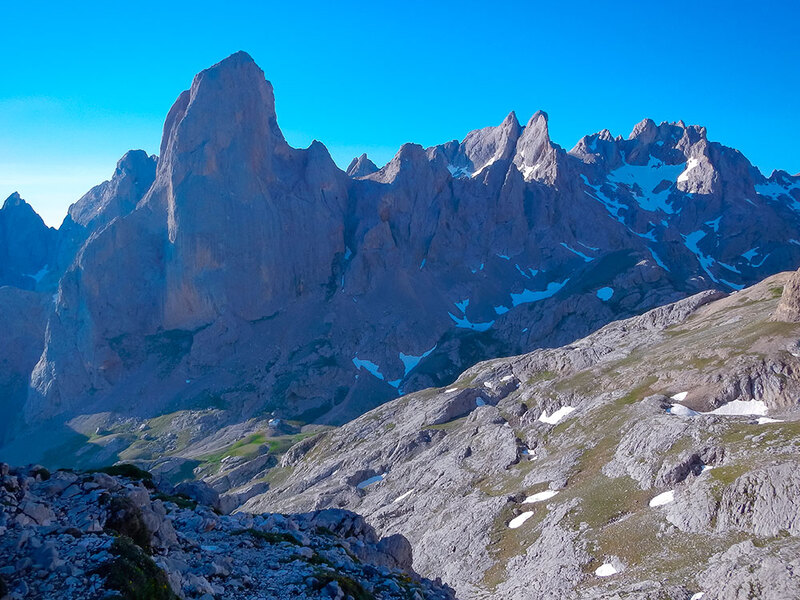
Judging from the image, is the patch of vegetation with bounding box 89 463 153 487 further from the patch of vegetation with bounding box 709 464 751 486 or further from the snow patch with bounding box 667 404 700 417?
the snow patch with bounding box 667 404 700 417

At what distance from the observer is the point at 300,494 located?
108m

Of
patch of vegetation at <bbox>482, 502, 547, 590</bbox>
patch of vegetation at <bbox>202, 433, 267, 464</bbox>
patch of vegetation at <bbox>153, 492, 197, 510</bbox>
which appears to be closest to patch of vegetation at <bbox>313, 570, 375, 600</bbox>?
patch of vegetation at <bbox>153, 492, 197, 510</bbox>

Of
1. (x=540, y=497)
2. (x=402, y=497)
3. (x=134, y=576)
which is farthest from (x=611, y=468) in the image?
(x=134, y=576)

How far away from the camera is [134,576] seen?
1611cm

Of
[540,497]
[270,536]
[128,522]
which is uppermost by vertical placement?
[128,522]

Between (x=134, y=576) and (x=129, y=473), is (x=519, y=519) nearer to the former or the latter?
(x=129, y=473)

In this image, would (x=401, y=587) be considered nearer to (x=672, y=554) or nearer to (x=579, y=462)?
(x=672, y=554)

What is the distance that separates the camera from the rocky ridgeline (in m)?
15.8

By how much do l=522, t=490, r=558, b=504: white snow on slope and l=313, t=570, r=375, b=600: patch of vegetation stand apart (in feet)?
152

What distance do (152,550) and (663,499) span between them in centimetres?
4500

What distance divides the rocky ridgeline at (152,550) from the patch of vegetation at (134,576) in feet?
0.10

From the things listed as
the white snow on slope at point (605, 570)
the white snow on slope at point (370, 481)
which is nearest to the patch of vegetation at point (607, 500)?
the white snow on slope at point (605, 570)

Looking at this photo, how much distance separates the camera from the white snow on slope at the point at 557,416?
9099 cm

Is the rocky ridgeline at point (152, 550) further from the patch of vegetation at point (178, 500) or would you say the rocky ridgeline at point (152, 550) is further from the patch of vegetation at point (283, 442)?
the patch of vegetation at point (283, 442)
